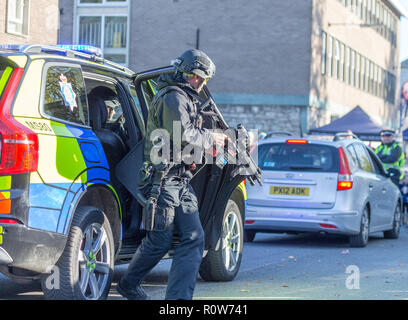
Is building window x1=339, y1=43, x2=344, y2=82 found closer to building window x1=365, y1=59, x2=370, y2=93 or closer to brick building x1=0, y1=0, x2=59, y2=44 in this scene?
building window x1=365, y1=59, x2=370, y2=93

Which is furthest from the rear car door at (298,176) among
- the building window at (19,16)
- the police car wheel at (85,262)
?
the building window at (19,16)

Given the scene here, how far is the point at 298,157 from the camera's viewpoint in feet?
41.7

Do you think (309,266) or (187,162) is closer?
(187,162)

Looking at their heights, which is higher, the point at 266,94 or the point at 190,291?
the point at 266,94

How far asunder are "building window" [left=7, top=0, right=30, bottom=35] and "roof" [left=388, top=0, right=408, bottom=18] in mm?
36918

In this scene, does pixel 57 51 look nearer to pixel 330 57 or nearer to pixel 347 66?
pixel 330 57

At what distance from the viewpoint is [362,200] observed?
12.9 meters

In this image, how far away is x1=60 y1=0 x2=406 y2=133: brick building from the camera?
39.2 metres

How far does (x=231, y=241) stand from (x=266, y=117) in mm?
30905

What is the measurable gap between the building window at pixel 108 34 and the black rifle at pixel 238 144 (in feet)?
117

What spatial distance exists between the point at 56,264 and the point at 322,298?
2.62 metres

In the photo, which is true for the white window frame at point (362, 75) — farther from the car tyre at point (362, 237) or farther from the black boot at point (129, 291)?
the black boot at point (129, 291)
